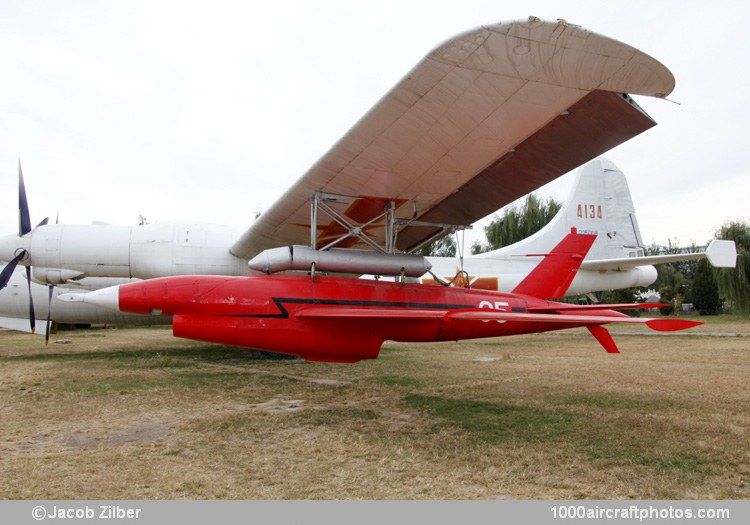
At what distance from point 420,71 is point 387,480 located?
3.77 meters

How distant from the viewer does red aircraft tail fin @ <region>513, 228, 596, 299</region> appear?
871 centimetres

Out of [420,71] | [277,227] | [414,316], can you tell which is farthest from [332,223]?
[420,71]

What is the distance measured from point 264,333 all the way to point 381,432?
210 cm

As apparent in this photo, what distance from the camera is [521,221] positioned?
37438mm

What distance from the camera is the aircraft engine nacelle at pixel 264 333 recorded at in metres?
6.78

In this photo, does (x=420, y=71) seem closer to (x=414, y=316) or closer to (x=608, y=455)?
(x=414, y=316)

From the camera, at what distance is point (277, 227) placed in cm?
974

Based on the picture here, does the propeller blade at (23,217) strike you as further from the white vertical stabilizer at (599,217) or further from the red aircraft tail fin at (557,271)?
the white vertical stabilizer at (599,217)

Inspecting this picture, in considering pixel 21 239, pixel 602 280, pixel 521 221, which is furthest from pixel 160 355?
pixel 521 221

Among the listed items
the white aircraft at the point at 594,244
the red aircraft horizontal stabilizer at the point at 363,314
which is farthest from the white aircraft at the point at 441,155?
the white aircraft at the point at 594,244

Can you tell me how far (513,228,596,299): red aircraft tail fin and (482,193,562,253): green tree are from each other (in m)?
28.4

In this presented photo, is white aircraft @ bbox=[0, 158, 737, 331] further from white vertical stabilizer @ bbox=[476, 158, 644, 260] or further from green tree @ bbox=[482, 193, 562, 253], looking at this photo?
green tree @ bbox=[482, 193, 562, 253]

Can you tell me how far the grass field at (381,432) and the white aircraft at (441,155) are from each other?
224cm

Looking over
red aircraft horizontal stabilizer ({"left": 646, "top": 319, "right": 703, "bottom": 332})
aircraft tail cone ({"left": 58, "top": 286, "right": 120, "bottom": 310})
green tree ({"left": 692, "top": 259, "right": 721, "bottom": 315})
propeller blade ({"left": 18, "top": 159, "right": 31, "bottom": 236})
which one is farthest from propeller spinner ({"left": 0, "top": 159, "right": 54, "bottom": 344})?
green tree ({"left": 692, "top": 259, "right": 721, "bottom": 315})
